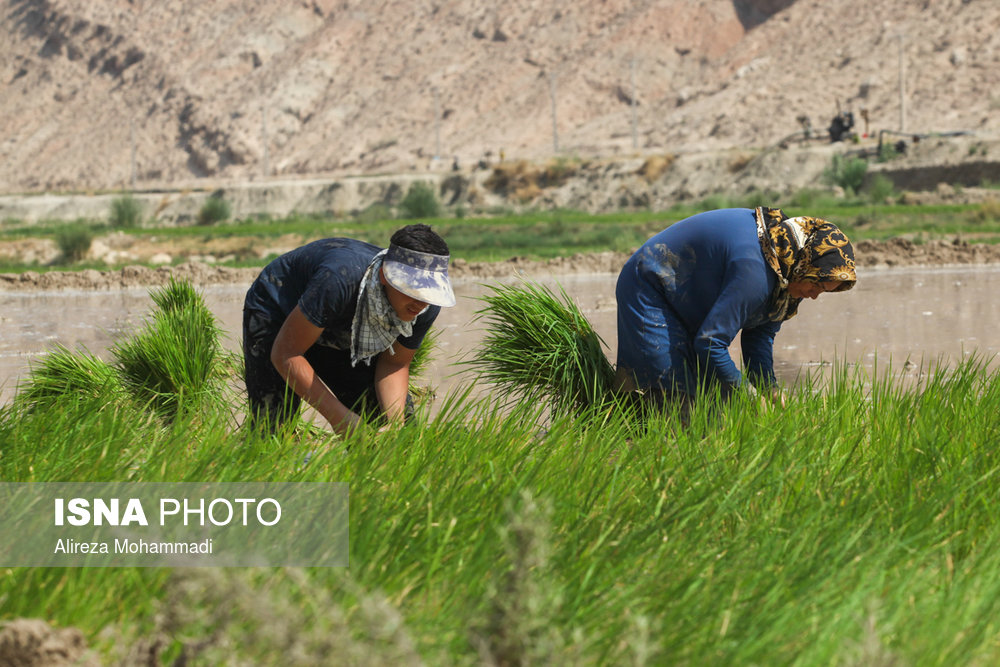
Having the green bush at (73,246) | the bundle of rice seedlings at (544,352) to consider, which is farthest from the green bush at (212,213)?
the bundle of rice seedlings at (544,352)

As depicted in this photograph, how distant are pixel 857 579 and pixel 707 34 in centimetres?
6719

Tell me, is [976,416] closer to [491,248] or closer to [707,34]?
[491,248]

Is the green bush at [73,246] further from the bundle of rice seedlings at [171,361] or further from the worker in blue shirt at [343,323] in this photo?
the worker in blue shirt at [343,323]

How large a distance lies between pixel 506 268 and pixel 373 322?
595 inches

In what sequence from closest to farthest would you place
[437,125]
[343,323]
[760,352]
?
[343,323], [760,352], [437,125]

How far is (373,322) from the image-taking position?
3.79 meters

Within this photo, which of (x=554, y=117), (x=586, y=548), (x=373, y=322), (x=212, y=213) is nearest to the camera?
(x=586, y=548)

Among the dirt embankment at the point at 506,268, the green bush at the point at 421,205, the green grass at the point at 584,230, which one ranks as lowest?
the green bush at the point at 421,205

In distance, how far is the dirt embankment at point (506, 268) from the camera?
17.9 m

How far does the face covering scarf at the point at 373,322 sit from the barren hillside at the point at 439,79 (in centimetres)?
4931

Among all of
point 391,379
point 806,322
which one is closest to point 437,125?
point 806,322

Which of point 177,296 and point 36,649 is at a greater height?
point 36,649

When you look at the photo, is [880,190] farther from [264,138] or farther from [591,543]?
[264,138]

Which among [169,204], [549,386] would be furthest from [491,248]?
[169,204]
